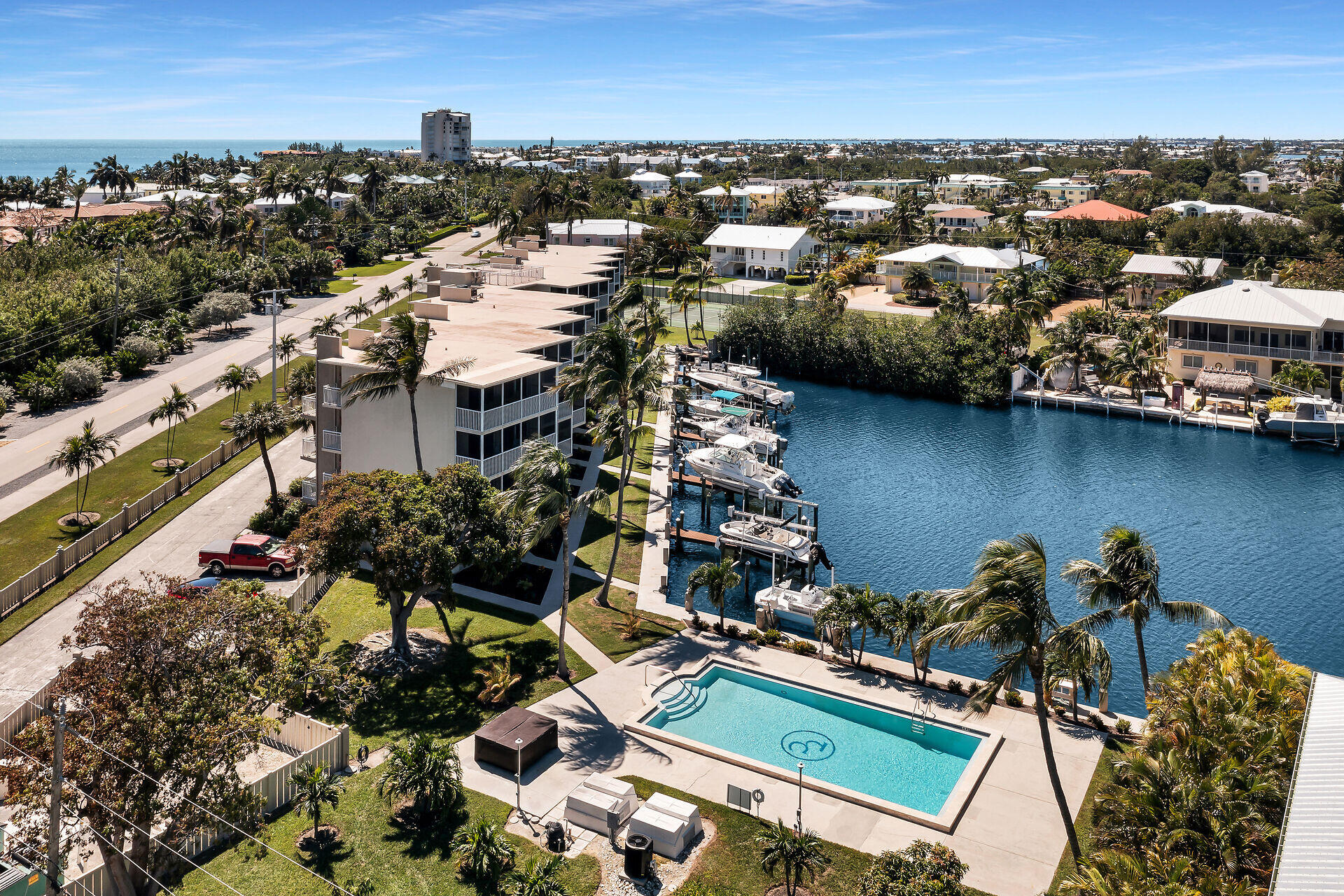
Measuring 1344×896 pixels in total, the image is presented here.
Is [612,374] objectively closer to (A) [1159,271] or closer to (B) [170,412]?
(B) [170,412]

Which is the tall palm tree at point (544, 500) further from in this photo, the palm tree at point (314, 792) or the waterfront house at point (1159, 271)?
the waterfront house at point (1159, 271)

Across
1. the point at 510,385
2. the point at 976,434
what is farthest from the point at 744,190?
the point at 510,385

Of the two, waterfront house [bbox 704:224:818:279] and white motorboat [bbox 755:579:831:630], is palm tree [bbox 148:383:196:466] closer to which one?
white motorboat [bbox 755:579:831:630]

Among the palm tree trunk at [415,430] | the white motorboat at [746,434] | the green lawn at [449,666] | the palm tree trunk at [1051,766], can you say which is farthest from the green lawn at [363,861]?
the white motorboat at [746,434]

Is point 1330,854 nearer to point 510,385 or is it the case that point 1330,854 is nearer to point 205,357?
point 510,385

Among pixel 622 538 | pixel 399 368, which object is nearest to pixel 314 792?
pixel 399 368

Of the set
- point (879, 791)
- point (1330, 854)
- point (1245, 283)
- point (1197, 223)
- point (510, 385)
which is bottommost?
point (879, 791)

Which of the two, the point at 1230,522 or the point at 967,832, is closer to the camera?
the point at 967,832
